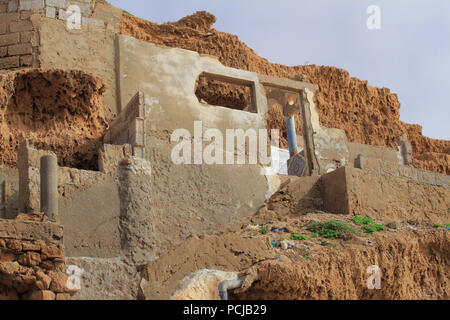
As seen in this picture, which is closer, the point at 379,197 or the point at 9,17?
the point at 379,197

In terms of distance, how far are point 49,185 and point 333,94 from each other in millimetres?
18731

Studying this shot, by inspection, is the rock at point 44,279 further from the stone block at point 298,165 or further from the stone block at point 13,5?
the stone block at point 298,165

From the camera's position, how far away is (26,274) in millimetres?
7398

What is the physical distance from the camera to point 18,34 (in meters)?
15.6

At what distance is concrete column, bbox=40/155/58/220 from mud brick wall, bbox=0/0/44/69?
16.5 ft

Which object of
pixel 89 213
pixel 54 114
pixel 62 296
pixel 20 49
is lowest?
pixel 62 296

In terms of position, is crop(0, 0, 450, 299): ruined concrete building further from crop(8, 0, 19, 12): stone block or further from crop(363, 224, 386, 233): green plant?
crop(363, 224, 386, 233): green plant

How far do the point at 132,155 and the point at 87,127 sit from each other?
2.16m

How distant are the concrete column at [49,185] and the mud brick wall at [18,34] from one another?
5040mm

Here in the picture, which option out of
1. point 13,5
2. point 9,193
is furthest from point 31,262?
point 13,5

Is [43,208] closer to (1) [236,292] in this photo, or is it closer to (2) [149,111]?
(1) [236,292]

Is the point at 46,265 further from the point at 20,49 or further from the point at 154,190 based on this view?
the point at 20,49
